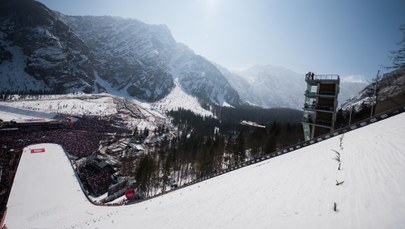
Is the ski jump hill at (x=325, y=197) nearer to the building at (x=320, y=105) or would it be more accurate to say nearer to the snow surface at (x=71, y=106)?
the building at (x=320, y=105)

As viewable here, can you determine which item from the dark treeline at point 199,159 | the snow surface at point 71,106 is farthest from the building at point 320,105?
the snow surface at point 71,106

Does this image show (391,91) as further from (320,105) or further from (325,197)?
(325,197)

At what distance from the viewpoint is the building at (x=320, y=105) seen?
31703 mm

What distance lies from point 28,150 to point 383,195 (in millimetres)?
72445

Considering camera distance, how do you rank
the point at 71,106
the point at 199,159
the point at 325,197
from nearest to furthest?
the point at 325,197
the point at 199,159
the point at 71,106

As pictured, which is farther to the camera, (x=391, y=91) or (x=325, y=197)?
(x=391, y=91)

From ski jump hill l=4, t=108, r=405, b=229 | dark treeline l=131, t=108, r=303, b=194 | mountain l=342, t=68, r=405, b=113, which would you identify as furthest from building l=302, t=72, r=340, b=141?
ski jump hill l=4, t=108, r=405, b=229

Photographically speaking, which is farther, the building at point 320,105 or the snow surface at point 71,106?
the snow surface at point 71,106

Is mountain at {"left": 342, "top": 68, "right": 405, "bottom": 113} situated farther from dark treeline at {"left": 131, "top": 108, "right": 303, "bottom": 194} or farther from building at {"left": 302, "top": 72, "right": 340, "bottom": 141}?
dark treeline at {"left": 131, "top": 108, "right": 303, "bottom": 194}

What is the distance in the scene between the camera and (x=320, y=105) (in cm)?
3294

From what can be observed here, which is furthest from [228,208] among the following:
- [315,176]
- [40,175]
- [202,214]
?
[40,175]

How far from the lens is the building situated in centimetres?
3170

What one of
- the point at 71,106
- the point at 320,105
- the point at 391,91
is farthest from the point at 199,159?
the point at 71,106

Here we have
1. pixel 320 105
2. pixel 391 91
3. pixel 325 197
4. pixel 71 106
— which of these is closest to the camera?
pixel 325 197
